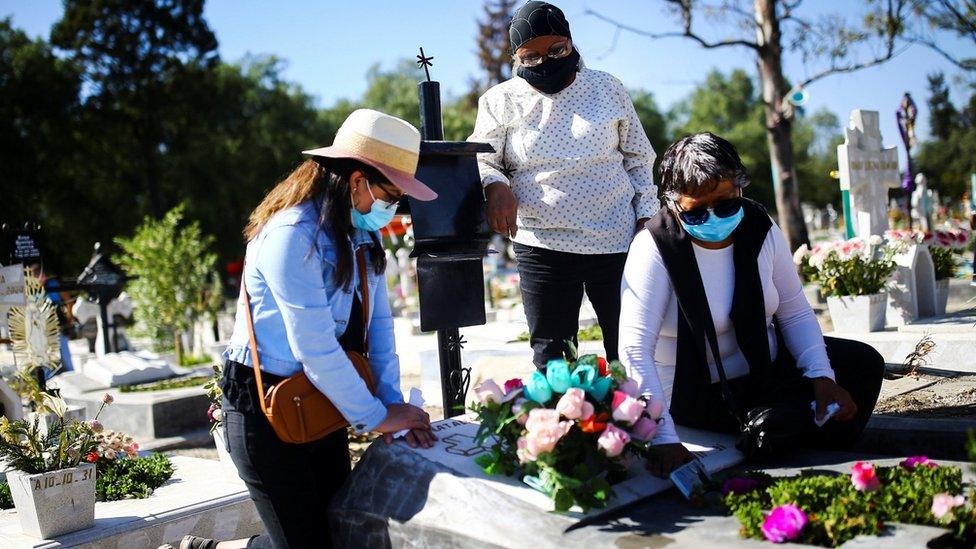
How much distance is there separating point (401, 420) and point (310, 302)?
58 cm

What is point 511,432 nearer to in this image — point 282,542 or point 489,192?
point 282,542

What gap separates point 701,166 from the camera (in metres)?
3.23

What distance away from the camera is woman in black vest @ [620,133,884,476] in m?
3.25

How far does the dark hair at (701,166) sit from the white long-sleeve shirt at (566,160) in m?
0.55

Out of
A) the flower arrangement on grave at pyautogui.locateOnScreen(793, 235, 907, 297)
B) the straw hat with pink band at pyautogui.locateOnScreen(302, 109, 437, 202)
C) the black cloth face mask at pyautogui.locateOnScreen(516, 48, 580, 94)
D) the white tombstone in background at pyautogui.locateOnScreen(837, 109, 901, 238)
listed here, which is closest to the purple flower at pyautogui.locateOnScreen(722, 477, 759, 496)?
the straw hat with pink band at pyautogui.locateOnScreen(302, 109, 437, 202)

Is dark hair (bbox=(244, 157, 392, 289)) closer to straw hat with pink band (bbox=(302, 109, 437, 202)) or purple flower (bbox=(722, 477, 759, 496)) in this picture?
straw hat with pink band (bbox=(302, 109, 437, 202))

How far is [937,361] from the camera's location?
5.67m

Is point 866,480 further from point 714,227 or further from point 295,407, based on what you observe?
point 295,407

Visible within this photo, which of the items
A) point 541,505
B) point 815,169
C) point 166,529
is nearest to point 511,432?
point 541,505

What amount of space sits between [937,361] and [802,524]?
3.80 m

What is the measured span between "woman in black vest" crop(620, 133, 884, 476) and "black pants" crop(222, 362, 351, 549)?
123 cm

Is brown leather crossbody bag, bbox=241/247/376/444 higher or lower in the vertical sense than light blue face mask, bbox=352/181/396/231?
lower

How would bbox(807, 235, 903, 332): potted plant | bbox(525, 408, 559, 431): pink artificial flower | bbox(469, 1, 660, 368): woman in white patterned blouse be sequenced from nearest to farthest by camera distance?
1. bbox(525, 408, 559, 431): pink artificial flower
2. bbox(469, 1, 660, 368): woman in white patterned blouse
3. bbox(807, 235, 903, 332): potted plant

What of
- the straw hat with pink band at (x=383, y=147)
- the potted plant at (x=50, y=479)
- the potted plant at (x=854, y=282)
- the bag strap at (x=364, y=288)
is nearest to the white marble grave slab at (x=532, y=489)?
the bag strap at (x=364, y=288)
